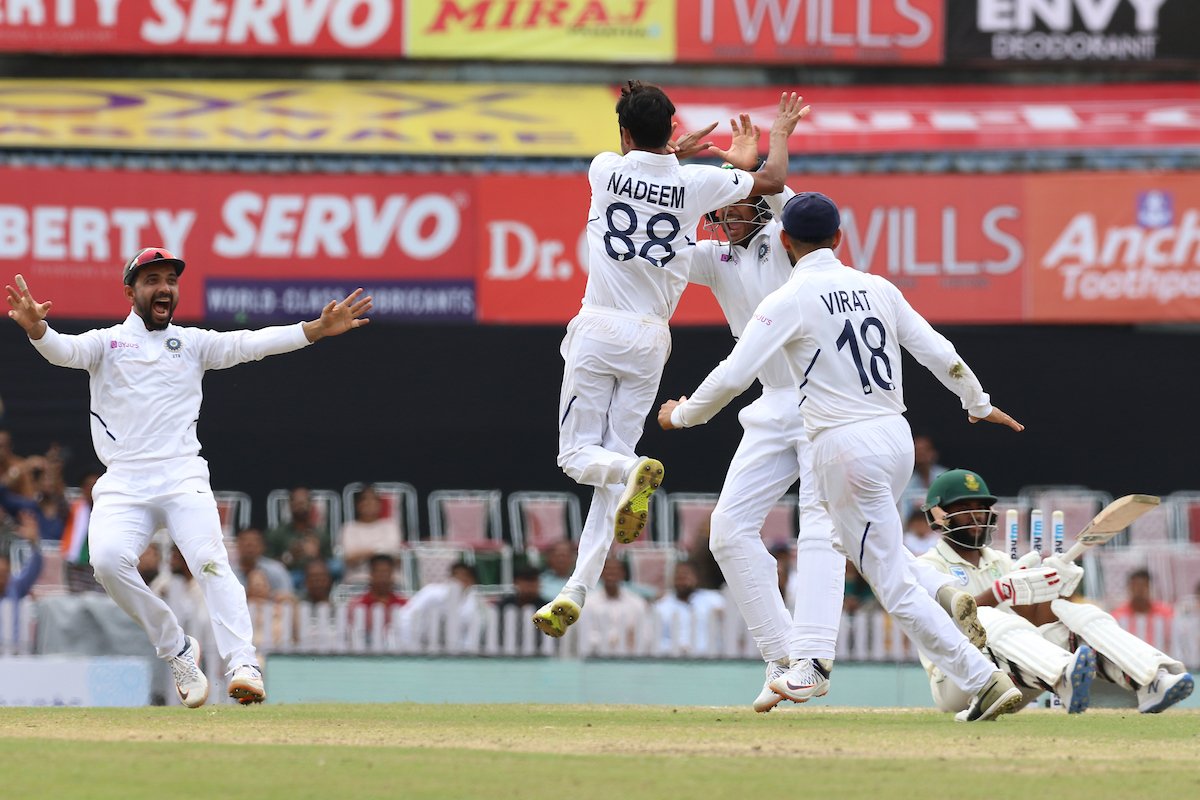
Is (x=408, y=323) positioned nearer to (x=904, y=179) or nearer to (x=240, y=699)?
(x=904, y=179)

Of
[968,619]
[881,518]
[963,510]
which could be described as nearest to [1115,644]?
[963,510]

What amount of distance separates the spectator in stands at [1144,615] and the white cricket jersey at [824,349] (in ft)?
23.7

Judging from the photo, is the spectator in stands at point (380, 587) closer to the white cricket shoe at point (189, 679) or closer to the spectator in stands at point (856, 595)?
the spectator in stands at point (856, 595)

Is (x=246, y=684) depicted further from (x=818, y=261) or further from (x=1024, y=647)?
(x=1024, y=647)

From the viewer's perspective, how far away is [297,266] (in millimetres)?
19219

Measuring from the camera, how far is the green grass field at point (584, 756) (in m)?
6.78

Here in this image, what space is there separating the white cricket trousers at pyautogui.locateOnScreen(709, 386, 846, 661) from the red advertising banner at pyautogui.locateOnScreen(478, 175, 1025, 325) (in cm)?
949

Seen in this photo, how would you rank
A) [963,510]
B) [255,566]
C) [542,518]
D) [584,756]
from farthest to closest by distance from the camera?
1. [542,518]
2. [255,566]
3. [963,510]
4. [584,756]

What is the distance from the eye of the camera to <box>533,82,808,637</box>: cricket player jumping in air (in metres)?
9.26

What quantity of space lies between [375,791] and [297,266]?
1294cm

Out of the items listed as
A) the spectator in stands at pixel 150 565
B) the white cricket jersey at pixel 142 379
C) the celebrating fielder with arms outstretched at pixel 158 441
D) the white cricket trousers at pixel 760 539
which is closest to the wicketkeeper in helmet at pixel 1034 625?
the white cricket trousers at pixel 760 539

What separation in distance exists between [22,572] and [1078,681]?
9.77m

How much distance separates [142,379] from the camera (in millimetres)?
9711

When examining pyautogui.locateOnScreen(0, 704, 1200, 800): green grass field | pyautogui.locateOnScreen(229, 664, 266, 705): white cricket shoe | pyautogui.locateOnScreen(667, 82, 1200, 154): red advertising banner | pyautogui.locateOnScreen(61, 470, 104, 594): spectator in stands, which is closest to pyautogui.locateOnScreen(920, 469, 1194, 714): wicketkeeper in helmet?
pyautogui.locateOnScreen(0, 704, 1200, 800): green grass field
